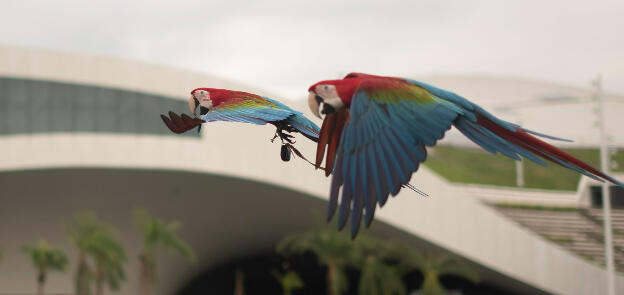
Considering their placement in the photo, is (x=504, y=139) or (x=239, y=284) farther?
(x=239, y=284)

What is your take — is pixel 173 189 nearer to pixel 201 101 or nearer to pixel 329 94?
pixel 201 101

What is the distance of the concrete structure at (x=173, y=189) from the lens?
90.8 ft

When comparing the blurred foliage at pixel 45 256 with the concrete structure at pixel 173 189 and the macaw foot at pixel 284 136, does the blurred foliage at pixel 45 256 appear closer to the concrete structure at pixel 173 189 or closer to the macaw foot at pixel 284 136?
the concrete structure at pixel 173 189

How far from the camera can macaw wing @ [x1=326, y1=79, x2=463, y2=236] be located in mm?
1871

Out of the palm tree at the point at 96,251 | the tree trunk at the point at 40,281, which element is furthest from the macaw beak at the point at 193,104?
the tree trunk at the point at 40,281

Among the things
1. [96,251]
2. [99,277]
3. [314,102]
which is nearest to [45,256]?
[99,277]

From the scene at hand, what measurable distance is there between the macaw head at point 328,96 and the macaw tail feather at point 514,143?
0.34 metres

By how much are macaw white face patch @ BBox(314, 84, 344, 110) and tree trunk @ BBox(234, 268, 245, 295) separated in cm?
3768

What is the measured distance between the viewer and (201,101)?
254 centimetres

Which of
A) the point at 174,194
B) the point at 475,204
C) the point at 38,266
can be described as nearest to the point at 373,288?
the point at 475,204

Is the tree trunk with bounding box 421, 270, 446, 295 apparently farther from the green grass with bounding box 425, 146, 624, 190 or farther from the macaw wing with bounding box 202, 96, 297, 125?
the macaw wing with bounding box 202, 96, 297, 125

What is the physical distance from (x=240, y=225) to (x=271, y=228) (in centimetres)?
163

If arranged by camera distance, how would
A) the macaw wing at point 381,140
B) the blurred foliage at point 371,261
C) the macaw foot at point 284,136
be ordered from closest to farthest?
1. the macaw wing at point 381,140
2. the macaw foot at point 284,136
3. the blurred foliage at point 371,261

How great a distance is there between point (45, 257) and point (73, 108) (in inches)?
243
